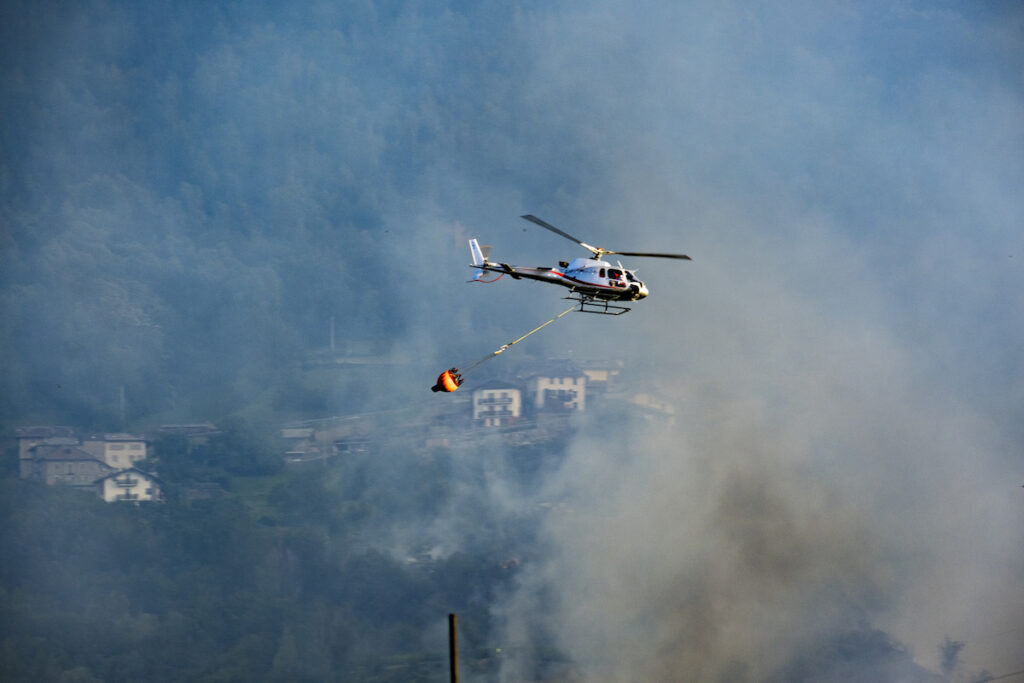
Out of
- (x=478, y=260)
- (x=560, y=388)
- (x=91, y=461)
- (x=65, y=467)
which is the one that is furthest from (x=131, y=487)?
(x=478, y=260)

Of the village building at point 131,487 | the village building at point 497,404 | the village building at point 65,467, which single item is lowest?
the village building at point 131,487

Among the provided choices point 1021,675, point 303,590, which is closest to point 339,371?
→ point 303,590

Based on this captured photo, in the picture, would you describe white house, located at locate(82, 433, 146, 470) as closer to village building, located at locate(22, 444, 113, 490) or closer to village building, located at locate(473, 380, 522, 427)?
village building, located at locate(22, 444, 113, 490)

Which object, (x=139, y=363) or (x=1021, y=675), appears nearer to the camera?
(x=1021, y=675)

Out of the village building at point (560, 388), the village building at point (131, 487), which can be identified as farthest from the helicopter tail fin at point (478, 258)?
the village building at point (131, 487)

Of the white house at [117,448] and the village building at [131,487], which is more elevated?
the white house at [117,448]

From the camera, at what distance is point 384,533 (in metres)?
135

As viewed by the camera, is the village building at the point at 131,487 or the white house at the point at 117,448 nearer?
the village building at the point at 131,487

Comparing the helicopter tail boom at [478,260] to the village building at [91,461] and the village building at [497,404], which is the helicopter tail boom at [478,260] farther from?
the village building at [91,461]

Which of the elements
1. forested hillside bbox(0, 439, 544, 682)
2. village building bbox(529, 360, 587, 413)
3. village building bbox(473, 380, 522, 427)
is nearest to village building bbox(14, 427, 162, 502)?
forested hillside bbox(0, 439, 544, 682)

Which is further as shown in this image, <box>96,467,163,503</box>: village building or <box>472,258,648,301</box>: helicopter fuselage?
<box>96,467,163,503</box>: village building

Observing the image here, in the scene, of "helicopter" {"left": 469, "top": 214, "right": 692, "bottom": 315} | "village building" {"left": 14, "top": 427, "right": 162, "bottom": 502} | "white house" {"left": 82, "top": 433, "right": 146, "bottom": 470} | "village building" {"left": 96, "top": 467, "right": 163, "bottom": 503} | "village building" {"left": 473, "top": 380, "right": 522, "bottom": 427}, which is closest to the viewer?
"helicopter" {"left": 469, "top": 214, "right": 692, "bottom": 315}

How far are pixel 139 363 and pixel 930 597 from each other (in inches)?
4414

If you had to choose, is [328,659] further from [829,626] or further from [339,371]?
[829,626]
